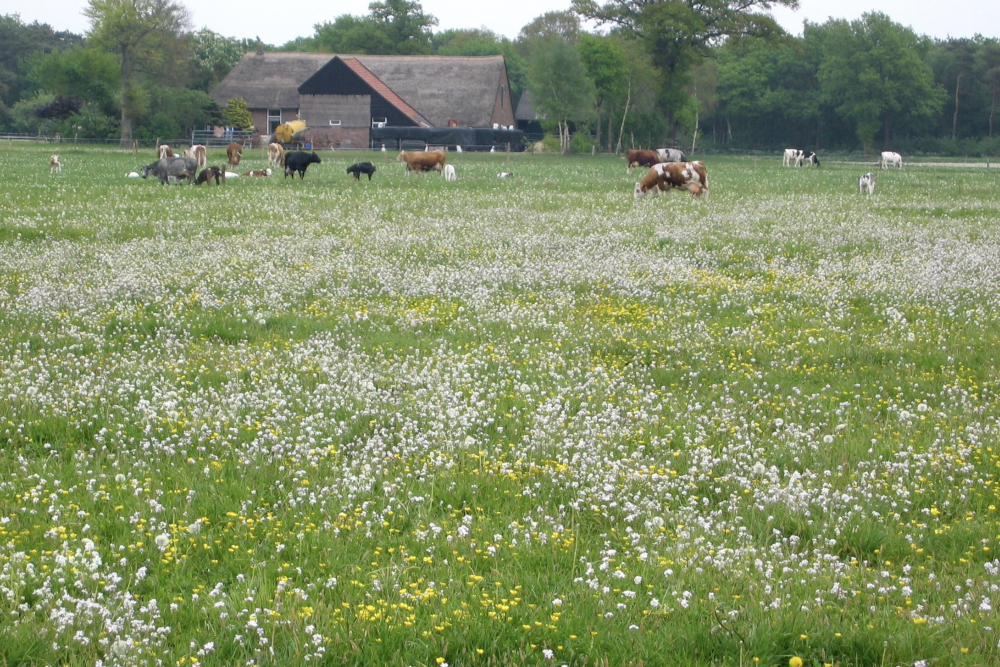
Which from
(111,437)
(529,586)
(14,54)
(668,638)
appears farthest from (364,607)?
(14,54)

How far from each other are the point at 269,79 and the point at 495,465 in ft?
325

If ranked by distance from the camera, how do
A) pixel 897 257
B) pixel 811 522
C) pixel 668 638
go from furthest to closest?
pixel 897 257
pixel 811 522
pixel 668 638

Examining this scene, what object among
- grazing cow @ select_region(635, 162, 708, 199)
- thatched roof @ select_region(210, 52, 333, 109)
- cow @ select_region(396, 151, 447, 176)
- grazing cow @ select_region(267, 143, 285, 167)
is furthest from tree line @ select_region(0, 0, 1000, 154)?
grazing cow @ select_region(635, 162, 708, 199)

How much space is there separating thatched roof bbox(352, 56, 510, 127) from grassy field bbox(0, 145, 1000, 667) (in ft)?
279

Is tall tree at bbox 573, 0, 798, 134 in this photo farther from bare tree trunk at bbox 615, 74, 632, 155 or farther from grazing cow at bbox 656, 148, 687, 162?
grazing cow at bbox 656, 148, 687, 162

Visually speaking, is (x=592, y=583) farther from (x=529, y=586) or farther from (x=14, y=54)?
(x=14, y=54)

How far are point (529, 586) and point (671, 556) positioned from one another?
2.64 ft

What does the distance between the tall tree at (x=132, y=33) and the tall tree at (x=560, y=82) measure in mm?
29833

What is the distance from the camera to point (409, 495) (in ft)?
18.2

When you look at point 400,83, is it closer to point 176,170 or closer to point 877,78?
point 877,78

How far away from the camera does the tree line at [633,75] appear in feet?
242

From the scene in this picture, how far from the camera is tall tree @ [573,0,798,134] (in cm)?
7569

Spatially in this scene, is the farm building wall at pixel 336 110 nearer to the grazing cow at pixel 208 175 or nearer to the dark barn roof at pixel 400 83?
the dark barn roof at pixel 400 83

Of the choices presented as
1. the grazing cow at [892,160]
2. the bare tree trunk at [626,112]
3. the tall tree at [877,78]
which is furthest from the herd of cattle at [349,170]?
the tall tree at [877,78]
